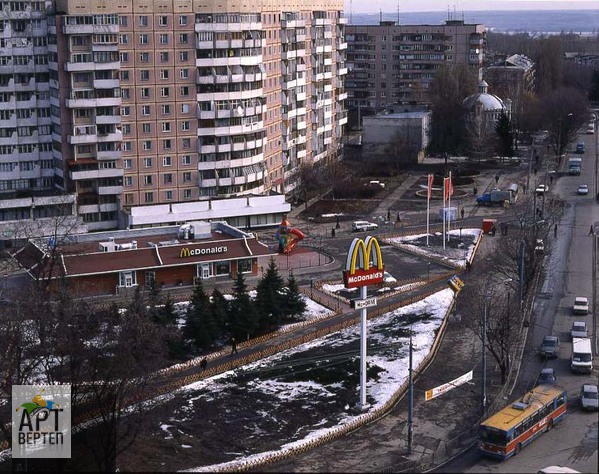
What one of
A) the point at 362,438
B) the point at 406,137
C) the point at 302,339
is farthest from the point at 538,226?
the point at 406,137

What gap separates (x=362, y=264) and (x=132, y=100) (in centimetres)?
3123

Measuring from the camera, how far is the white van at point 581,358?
39625 mm

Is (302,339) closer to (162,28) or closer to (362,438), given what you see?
(362,438)

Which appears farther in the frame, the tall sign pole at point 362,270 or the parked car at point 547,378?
the parked car at point 547,378

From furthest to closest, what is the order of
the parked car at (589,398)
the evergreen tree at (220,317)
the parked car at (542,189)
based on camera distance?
the parked car at (542,189), the evergreen tree at (220,317), the parked car at (589,398)

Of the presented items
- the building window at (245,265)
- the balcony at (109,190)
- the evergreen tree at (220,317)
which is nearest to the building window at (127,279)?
the building window at (245,265)

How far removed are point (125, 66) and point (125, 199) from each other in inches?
335

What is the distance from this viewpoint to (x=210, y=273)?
5472 cm

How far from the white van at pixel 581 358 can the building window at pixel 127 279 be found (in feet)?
74.9

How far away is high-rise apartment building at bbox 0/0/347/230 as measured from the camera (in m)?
62.4

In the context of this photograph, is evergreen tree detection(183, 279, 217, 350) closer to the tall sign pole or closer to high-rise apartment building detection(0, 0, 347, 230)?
the tall sign pole

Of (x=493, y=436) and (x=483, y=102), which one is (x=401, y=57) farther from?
(x=493, y=436)

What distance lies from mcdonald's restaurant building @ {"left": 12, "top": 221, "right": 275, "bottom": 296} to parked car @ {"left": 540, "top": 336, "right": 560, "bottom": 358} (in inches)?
712

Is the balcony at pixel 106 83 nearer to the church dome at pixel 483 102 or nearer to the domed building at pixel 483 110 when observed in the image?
the domed building at pixel 483 110
